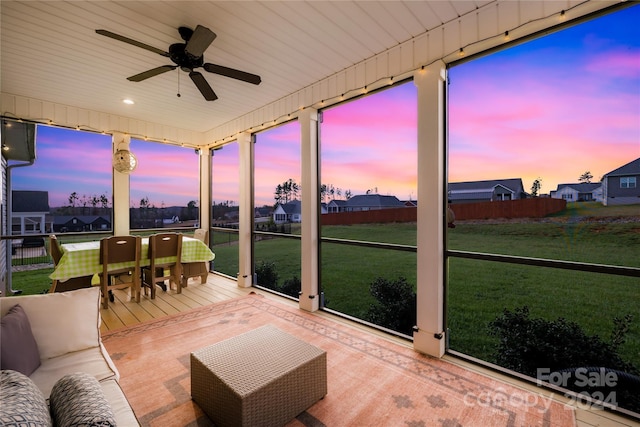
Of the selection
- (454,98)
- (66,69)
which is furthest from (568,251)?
(66,69)

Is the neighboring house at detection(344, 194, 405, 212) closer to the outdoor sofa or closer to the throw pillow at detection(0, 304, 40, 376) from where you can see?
the outdoor sofa

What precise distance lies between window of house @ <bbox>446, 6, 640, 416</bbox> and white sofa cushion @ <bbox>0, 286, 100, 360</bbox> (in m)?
2.85

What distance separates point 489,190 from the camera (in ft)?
10.4

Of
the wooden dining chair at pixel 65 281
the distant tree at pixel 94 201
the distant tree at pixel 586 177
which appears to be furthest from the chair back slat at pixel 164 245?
the distant tree at pixel 586 177

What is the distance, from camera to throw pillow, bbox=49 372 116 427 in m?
0.88

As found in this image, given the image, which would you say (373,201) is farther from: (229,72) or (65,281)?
(65,281)

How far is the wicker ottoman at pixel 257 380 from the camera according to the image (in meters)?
1.58

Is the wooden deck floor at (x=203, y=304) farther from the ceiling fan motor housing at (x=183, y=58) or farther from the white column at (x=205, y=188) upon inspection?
the ceiling fan motor housing at (x=183, y=58)

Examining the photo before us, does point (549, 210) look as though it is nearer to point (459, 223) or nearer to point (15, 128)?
point (459, 223)

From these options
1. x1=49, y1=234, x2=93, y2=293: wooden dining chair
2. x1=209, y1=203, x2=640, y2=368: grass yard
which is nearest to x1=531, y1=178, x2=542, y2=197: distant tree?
x1=209, y1=203, x2=640, y2=368: grass yard

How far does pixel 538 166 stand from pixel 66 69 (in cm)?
552

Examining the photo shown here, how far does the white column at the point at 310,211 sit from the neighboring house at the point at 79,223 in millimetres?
3824

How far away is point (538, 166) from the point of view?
306cm

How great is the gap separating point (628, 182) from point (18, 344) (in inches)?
163
